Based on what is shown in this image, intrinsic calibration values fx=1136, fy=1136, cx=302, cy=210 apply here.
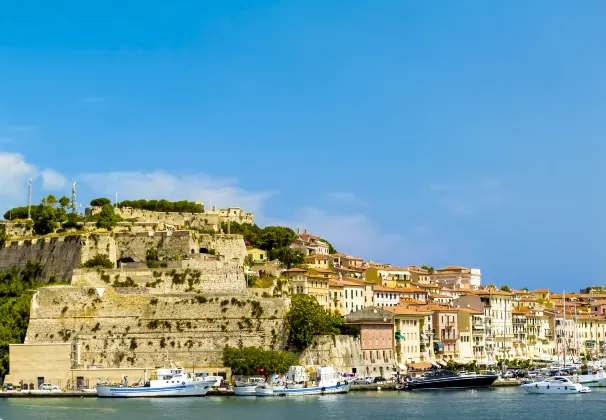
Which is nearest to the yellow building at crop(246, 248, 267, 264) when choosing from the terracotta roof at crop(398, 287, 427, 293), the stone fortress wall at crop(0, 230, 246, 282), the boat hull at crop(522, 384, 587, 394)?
the stone fortress wall at crop(0, 230, 246, 282)

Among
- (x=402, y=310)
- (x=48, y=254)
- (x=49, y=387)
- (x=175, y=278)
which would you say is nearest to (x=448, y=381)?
(x=402, y=310)

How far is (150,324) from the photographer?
64.9m

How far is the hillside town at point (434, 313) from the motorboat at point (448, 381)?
322 cm

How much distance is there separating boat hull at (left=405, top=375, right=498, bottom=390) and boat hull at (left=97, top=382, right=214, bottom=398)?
1285 cm

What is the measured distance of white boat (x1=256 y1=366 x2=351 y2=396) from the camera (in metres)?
61.5

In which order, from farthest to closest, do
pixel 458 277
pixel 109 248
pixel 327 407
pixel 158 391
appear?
pixel 458 277
pixel 109 248
pixel 158 391
pixel 327 407

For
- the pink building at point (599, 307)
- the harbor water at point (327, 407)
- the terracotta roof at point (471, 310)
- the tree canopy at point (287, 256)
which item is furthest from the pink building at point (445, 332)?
the pink building at point (599, 307)

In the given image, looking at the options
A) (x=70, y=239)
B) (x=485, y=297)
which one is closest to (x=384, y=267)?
(x=485, y=297)

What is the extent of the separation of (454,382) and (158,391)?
18.7 m

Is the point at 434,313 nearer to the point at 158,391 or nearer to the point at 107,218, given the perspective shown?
the point at 107,218

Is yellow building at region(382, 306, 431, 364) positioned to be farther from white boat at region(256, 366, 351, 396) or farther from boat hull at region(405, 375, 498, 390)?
white boat at region(256, 366, 351, 396)

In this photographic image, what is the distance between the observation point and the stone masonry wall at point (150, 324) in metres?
Result: 64.3

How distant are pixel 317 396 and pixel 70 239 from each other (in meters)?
20.1

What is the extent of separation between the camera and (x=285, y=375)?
6319 centimetres
